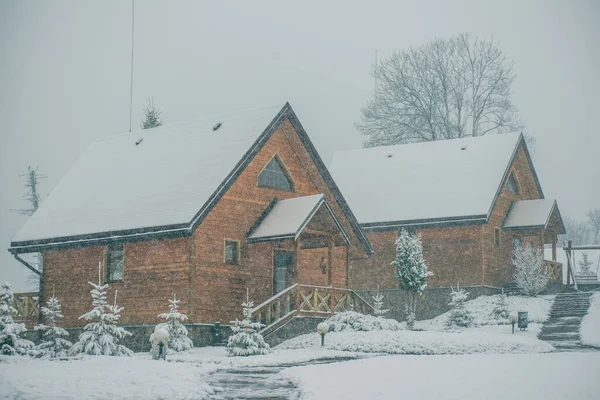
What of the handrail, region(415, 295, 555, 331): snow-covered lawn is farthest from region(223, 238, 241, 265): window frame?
region(415, 295, 555, 331): snow-covered lawn

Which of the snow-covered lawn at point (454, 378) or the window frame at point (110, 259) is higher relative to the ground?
the window frame at point (110, 259)

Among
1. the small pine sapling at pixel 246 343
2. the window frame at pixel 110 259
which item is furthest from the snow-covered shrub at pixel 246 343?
the window frame at pixel 110 259

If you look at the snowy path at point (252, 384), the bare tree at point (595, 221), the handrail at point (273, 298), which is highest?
the bare tree at point (595, 221)

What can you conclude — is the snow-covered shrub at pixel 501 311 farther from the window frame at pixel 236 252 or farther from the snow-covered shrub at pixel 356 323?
the window frame at pixel 236 252

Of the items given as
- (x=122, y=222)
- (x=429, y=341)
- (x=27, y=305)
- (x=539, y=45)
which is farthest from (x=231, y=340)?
(x=539, y=45)

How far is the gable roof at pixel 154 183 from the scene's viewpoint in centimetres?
2778

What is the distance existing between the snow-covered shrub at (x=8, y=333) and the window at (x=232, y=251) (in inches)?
320

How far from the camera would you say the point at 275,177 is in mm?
30688

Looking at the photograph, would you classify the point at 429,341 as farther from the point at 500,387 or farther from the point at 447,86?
the point at 447,86

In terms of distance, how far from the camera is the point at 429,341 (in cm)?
2431

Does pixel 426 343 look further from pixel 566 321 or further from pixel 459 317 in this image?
pixel 566 321

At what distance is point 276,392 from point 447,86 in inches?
1642

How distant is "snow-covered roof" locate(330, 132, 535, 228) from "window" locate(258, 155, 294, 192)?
9.13 metres

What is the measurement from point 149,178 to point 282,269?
5649mm
